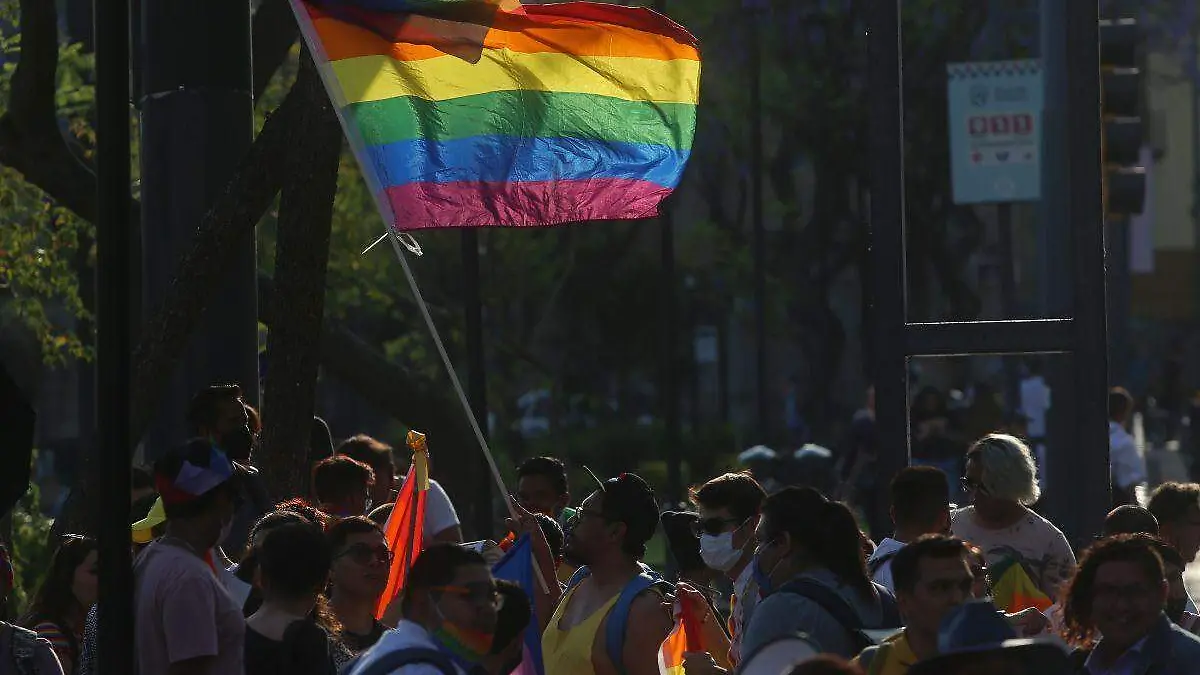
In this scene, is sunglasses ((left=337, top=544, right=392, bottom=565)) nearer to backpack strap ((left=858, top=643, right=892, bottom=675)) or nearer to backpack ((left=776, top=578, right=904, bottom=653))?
backpack ((left=776, top=578, right=904, bottom=653))

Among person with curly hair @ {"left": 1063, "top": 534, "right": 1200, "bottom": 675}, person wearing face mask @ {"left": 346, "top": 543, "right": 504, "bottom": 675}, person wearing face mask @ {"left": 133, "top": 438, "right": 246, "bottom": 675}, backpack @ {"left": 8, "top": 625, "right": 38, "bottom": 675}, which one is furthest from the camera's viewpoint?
backpack @ {"left": 8, "top": 625, "right": 38, "bottom": 675}

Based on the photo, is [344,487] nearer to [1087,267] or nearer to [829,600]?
[829,600]

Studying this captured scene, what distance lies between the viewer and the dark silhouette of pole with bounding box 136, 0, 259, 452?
1003cm

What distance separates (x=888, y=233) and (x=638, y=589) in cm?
281

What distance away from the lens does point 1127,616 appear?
229 inches

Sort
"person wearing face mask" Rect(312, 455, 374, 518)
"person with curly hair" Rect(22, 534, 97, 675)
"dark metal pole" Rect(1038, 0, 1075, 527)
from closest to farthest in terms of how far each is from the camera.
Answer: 1. "person with curly hair" Rect(22, 534, 97, 675)
2. "person wearing face mask" Rect(312, 455, 374, 518)
3. "dark metal pole" Rect(1038, 0, 1075, 527)

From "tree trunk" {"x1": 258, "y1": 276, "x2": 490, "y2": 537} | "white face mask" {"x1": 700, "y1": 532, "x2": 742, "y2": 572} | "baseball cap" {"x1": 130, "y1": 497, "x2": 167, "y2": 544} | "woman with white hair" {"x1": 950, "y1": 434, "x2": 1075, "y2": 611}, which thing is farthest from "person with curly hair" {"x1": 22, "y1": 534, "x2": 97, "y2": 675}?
"tree trunk" {"x1": 258, "y1": 276, "x2": 490, "y2": 537}

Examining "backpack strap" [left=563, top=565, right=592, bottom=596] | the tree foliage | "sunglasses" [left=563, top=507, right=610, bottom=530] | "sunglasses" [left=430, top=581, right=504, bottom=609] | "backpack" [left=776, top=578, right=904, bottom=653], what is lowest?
"backpack strap" [left=563, top=565, right=592, bottom=596]

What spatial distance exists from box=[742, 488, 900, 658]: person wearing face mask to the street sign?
10.3m

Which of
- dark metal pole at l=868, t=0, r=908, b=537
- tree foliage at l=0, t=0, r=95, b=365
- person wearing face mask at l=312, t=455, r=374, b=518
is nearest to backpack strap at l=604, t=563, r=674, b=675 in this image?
person wearing face mask at l=312, t=455, r=374, b=518

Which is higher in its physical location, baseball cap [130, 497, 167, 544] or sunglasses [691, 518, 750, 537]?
baseball cap [130, 497, 167, 544]

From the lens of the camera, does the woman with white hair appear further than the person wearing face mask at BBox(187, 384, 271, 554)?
No

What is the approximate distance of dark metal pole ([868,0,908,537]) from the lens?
360 inches

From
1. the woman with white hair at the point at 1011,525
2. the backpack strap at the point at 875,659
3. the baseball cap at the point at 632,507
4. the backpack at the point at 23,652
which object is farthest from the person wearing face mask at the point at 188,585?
the woman with white hair at the point at 1011,525
